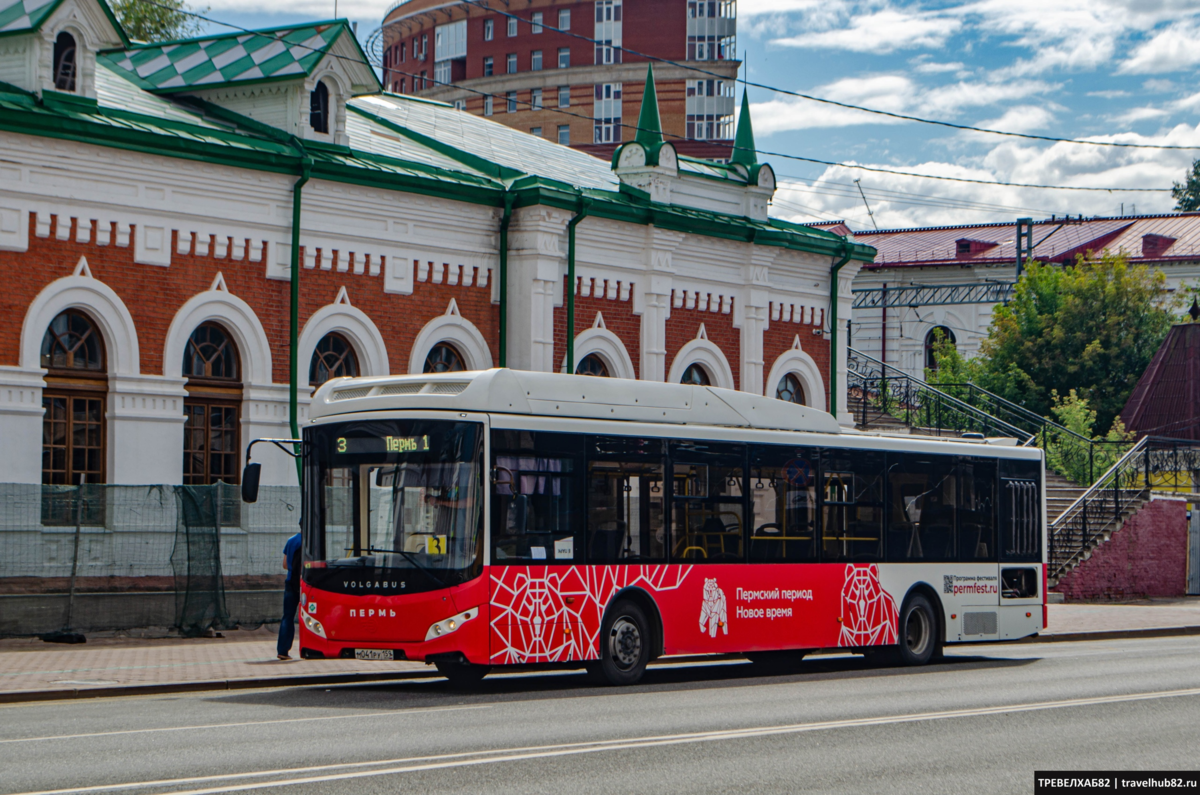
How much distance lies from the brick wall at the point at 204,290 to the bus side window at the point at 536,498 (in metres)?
7.99

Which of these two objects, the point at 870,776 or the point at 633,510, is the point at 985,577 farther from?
the point at 870,776

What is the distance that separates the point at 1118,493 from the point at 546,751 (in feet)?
82.7

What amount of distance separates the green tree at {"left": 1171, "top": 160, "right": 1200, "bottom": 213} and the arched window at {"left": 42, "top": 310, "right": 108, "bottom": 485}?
83483 millimetres

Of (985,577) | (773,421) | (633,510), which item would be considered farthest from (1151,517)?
(633,510)

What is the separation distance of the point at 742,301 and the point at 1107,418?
3308cm

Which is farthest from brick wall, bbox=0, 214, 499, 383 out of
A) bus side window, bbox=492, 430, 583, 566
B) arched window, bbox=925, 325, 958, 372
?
arched window, bbox=925, 325, 958, 372

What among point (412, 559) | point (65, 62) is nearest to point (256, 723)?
point (412, 559)

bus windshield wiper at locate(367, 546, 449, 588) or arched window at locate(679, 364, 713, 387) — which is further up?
arched window at locate(679, 364, 713, 387)

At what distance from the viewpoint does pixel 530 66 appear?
91250mm

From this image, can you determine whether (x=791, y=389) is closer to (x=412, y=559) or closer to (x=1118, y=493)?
(x=1118, y=493)

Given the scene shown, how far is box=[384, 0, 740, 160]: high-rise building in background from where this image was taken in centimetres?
8562

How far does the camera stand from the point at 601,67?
86938 mm

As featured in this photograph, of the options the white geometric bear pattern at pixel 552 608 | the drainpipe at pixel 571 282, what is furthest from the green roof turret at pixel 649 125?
the white geometric bear pattern at pixel 552 608

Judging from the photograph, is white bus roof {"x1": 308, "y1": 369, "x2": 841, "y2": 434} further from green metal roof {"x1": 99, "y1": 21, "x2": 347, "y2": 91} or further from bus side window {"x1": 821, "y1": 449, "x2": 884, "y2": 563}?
green metal roof {"x1": 99, "y1": 21, "x2": 347, "y2": 91}
